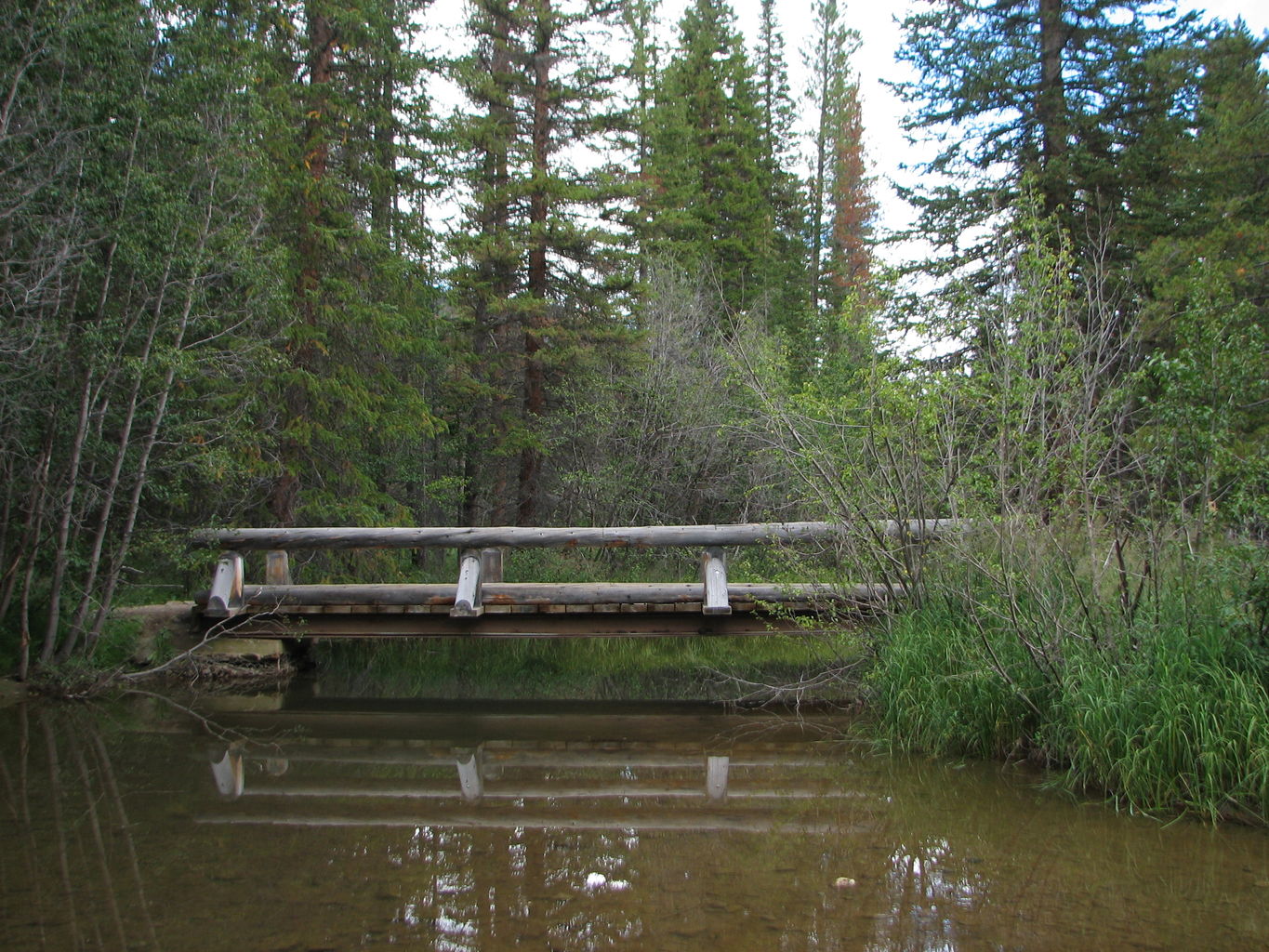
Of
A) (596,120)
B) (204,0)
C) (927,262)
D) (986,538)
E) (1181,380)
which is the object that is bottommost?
(986,538)

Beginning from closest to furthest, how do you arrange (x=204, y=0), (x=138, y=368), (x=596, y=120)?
(x=138, y=368), (x=204, y=0), (x=596, y=120)

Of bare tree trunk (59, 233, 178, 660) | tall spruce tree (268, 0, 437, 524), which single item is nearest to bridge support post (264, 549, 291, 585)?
bare tree trunk (59, 233, 178, 660)

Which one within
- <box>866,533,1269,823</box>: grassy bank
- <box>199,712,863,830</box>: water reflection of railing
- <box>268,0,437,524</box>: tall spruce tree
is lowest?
<box>199,712,863,830</box>: water reflection of railing

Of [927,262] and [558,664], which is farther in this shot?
[927,262]

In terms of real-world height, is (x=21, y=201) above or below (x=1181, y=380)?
above

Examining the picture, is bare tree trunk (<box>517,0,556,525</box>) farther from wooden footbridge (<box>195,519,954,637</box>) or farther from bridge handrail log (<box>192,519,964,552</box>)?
wooden footbridge (<box>195,519,954,637</box>)

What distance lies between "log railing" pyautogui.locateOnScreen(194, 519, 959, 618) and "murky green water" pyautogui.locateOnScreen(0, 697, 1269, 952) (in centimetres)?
180

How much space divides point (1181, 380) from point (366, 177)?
1044cm

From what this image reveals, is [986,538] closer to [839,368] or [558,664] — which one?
[558,664]

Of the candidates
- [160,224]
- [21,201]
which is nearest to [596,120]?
[160,224]

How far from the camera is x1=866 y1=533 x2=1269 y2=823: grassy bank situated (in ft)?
15.6

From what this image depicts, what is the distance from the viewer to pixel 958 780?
5.66 meters

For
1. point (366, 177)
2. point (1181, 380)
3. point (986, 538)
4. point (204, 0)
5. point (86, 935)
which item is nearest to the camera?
point (86, 935)

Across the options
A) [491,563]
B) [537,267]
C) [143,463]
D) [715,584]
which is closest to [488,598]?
[491,563]
